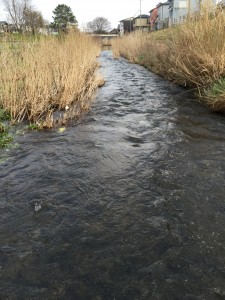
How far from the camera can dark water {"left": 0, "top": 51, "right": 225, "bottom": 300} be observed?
7.91 ft

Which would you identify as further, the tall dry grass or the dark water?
the tall dry grass

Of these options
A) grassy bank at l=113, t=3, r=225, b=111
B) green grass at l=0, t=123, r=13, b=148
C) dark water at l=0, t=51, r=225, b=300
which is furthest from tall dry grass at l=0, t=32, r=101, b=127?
grassy bank at l=113, t=3, r=225, b=111

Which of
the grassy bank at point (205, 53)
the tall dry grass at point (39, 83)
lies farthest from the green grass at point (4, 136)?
the grassy bank at point (205, 53)

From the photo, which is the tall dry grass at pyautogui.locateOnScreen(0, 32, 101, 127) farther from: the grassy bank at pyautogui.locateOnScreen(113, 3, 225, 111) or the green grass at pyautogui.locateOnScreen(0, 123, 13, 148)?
the grassy bank at pyautogui.locateOnScreen(113, 3, 225, 111)

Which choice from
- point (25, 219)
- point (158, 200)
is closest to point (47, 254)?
point (25, 219)

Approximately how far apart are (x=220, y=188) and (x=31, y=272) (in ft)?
8.28

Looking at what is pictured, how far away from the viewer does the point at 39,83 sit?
712 centimetres

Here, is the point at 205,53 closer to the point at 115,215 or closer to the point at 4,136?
the point at 4,136

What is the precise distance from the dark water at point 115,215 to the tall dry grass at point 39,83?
119 centimetres

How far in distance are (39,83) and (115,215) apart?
4966 mm

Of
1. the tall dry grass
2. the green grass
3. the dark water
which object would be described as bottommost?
the dark water

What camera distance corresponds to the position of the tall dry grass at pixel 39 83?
22.1 ft

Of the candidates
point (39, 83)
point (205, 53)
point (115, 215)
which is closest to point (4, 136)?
point (39, 83)

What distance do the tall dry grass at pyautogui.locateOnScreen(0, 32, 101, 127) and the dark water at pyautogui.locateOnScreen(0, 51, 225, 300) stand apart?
46.8 inches
